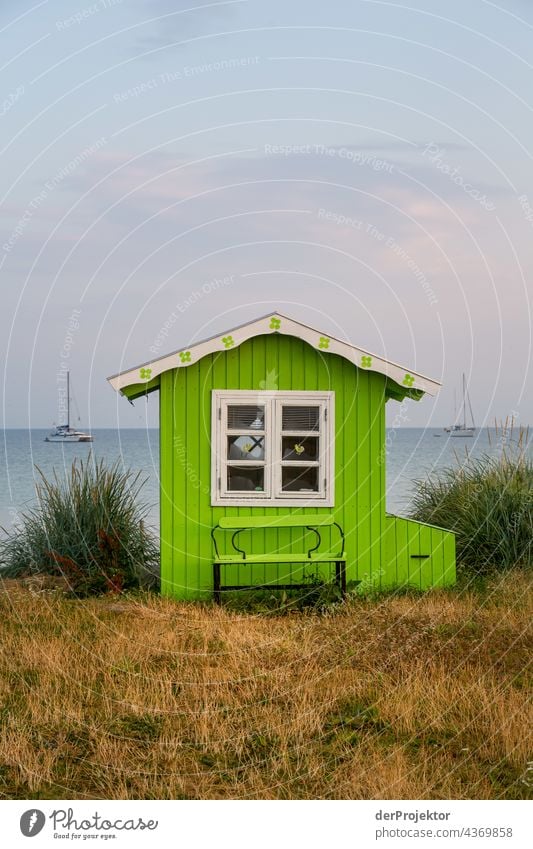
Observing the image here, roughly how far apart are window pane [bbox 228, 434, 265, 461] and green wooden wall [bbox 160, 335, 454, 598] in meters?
0.30

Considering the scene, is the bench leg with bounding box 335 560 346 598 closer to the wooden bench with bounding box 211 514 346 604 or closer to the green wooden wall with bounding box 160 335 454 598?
the wooden bench with bounding box 211 514 346 604

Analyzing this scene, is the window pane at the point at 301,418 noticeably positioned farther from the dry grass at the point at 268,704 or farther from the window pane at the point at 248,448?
the dry grass at the point at 268,704

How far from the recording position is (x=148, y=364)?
10344 millimetres

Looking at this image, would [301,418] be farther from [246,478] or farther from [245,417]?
[246,478]

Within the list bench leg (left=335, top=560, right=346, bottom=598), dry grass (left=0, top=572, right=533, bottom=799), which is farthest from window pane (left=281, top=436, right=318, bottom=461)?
dry grass (left=0, top=572, right=533, bottom=799)

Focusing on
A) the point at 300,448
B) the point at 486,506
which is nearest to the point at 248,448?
the point at 300,448

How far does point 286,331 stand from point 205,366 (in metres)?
0.98

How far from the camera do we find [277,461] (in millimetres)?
10570

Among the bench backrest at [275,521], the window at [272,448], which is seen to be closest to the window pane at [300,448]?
the window at [272,448]

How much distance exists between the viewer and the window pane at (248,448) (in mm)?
10609

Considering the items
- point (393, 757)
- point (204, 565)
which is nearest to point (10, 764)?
point (393, 757)

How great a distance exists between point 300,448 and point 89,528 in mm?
3332
